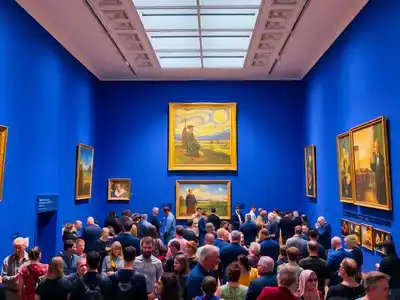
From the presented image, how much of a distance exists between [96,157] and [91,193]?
2085 mm

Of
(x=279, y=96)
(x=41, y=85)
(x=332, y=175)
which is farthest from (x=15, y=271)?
(x=279, y=96)

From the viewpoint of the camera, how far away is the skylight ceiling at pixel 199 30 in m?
13.7

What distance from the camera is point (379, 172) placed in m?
11.0

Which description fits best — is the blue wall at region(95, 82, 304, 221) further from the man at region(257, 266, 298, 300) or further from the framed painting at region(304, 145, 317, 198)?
the man at region(257, 266, 298, 300)

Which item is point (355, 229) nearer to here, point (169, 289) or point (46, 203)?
point (169, 289)

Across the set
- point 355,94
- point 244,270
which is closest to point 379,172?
point 355,94

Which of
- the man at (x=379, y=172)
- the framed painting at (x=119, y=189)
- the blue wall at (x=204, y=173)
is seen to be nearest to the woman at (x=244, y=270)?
the man at (x=379, y=172)

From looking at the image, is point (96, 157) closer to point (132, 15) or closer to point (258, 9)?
point (132, 15)

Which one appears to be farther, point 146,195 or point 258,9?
point 146,195

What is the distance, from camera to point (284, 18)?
14.2m

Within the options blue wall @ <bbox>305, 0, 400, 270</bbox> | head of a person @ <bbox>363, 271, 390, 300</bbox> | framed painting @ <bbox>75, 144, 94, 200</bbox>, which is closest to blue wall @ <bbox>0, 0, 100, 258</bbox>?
framed painting @ <bbox>75, 144, 94, 200</bbox>

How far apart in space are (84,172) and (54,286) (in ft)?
41.8

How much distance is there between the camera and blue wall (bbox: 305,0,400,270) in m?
10.4

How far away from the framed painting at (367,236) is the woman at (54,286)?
8.74 metres
